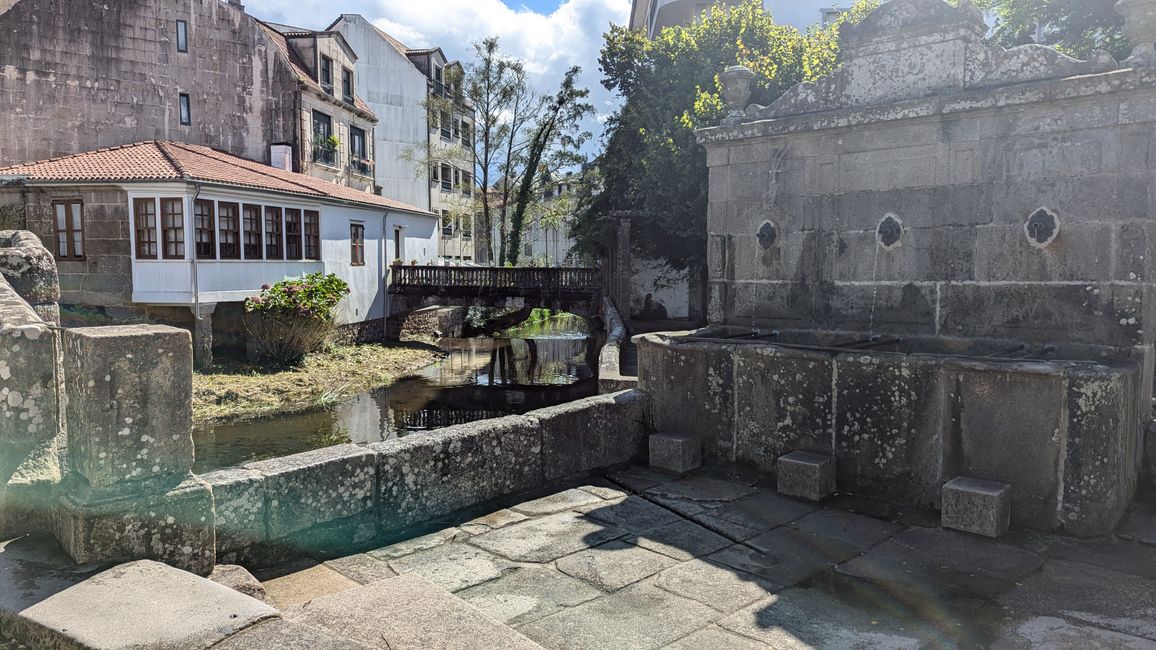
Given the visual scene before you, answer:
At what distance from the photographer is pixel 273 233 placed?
67.8ft

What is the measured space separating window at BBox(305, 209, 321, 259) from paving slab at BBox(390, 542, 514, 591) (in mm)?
19445

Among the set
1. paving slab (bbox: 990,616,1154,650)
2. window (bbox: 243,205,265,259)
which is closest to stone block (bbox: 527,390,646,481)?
paving slab (bbox: 990,616,1154,650)

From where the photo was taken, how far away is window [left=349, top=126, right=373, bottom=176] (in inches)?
1218

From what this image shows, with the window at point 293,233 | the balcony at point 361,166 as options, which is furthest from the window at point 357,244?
the balcony at point 361,166

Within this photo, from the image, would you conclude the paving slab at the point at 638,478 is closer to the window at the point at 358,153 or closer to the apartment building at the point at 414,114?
the window at the point at 358,153

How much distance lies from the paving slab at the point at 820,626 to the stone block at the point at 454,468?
2.15 m

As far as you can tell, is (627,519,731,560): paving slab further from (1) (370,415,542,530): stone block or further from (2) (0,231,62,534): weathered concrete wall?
(2) (0,231,62,534): weathered concrete wall

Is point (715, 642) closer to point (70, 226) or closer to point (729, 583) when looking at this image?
point (729, 583)

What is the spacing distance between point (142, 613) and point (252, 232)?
18816 mm

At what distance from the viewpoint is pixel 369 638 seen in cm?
278

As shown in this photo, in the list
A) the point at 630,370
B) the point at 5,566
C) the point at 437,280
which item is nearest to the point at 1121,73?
the point at 5,566

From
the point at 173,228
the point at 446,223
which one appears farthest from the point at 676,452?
the point at 446,223

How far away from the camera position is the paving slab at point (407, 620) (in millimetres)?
2756

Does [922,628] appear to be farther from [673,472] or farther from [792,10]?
[792,10]
